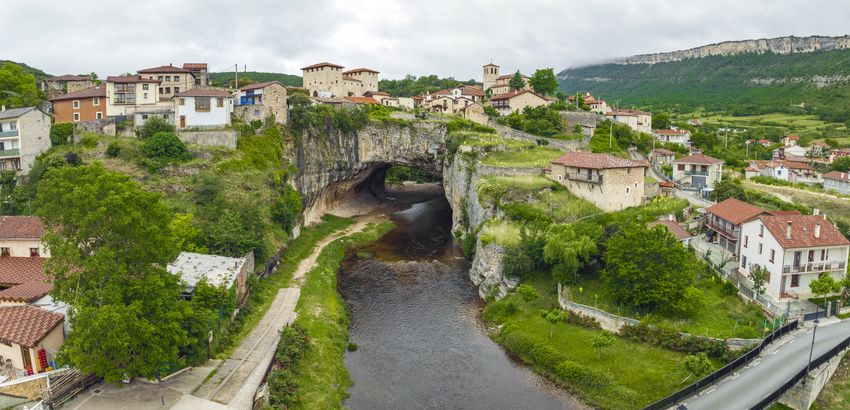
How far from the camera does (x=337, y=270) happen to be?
55.9 metres

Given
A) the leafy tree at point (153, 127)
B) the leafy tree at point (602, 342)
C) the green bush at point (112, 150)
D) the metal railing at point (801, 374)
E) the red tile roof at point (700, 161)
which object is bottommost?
the leafy tree at point (602, 342)

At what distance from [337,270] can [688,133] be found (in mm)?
65665

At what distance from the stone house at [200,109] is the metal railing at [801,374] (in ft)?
181

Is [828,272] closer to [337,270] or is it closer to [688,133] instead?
[337,270]

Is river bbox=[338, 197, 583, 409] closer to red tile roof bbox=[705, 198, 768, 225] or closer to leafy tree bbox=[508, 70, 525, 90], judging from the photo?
red tile roof bbox=[705, 198, 768, 225]

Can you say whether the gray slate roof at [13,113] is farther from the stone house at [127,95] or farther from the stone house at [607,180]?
the stone house at [607,180]

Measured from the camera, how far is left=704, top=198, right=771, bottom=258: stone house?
139ft

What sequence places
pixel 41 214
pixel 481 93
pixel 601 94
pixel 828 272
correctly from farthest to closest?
pixel 601 94 < pixel 481 93 < pixel 828 272 < pixel 41 214

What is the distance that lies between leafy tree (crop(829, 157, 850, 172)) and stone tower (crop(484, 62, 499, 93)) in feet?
190

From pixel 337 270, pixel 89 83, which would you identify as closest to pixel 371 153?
pixel 337 270

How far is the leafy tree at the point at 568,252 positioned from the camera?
1619 inches

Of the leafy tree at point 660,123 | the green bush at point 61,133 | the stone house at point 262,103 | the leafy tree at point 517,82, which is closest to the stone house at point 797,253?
the stone house at point 262,103

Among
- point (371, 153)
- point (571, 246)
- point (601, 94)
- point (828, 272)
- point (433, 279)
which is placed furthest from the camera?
point (601, 94)

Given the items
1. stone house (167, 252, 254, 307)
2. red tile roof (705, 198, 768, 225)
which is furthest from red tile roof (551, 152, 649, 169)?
stone house (167, 252, 254, 307)
